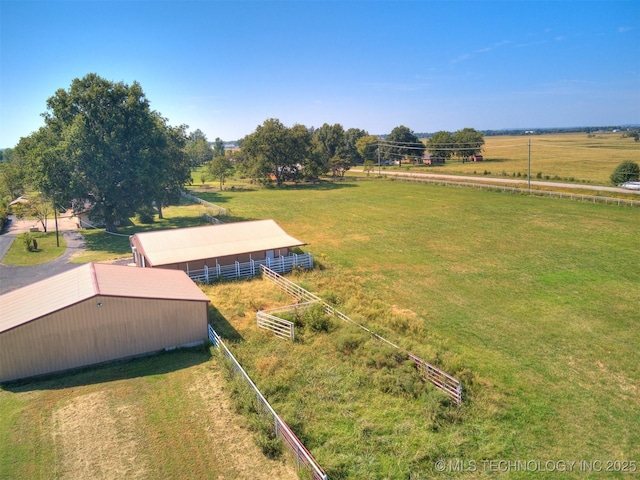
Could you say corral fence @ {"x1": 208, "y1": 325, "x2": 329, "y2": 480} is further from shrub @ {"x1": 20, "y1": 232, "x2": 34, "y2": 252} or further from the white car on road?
the white car on road

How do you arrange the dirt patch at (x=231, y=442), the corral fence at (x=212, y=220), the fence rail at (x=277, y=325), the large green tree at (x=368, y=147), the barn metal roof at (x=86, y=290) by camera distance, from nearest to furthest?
the dirt patch at (x=231, y=442), the barn metal roof at (x=86, y=290), the fence rail at (x=277, y=325), the corral fence at (x=212, y=220), the large green tree at (x=368, y=147)

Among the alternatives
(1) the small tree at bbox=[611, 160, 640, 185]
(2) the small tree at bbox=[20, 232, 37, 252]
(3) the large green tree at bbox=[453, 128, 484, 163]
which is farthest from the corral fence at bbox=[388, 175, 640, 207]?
(2) the small tree at bbox=[20, 232, 37, 252]

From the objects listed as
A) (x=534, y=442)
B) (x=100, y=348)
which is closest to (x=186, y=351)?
(x=100, y=348)

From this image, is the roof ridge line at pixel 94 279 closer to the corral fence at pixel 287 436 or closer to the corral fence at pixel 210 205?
the corral fence at pixel 287 436

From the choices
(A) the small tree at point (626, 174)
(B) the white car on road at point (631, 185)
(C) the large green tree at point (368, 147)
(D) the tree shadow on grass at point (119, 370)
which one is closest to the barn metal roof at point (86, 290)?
(D) the tree shadow on grass at point (119, 370)

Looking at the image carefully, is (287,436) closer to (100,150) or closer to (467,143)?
(100,150)

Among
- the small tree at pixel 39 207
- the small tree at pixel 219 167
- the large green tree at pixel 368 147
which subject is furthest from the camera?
the large green tree at pixel 368 147

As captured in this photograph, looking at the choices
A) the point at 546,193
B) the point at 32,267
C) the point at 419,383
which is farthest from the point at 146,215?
the point at 546,193

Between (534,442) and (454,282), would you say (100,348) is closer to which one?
(534,442)
